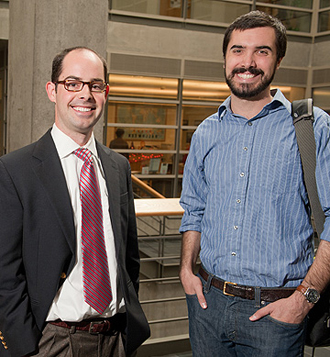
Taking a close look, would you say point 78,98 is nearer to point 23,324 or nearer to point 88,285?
point 88,285

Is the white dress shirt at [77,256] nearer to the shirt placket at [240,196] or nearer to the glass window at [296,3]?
the shirt placket at [240,196]

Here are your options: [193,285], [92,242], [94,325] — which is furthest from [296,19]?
[94,325]

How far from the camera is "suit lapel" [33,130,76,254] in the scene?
198 cm

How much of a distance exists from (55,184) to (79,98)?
37 cm

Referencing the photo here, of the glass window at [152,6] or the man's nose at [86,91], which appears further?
the glass window at [152,6]

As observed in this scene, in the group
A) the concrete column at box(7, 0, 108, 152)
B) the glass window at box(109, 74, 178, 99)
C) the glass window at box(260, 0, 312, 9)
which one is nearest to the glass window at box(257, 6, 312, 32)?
the glass window at box(260, 0, 312, 9)

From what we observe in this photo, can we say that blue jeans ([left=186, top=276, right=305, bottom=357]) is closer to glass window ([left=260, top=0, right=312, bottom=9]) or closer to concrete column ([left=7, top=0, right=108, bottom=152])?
concrete column ([left=7, top=0, right=108, bottom=152])

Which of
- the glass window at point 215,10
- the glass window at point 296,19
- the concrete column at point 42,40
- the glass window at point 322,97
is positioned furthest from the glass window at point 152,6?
the concrete column at point 42,40

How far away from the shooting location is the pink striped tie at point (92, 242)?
2.03 metres

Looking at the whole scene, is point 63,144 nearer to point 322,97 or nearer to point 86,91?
point 86,91

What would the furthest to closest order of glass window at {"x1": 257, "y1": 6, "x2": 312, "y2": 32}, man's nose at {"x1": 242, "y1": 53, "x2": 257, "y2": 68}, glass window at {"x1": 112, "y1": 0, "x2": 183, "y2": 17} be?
glass window at {"x1": 257, "y1": 6, "x2": 312, "y2": 32}
glass window at {"x1": 112, "y1": 0, "x2": 183, "y2": 17}
man's nose at {"x1": 242, "y1": 53, "x2": 257, "y2": 68}

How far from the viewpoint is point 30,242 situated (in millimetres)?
1979

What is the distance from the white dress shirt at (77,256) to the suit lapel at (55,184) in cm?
5

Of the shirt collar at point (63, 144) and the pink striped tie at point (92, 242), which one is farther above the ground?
the shirt collar at point (63, 144)
